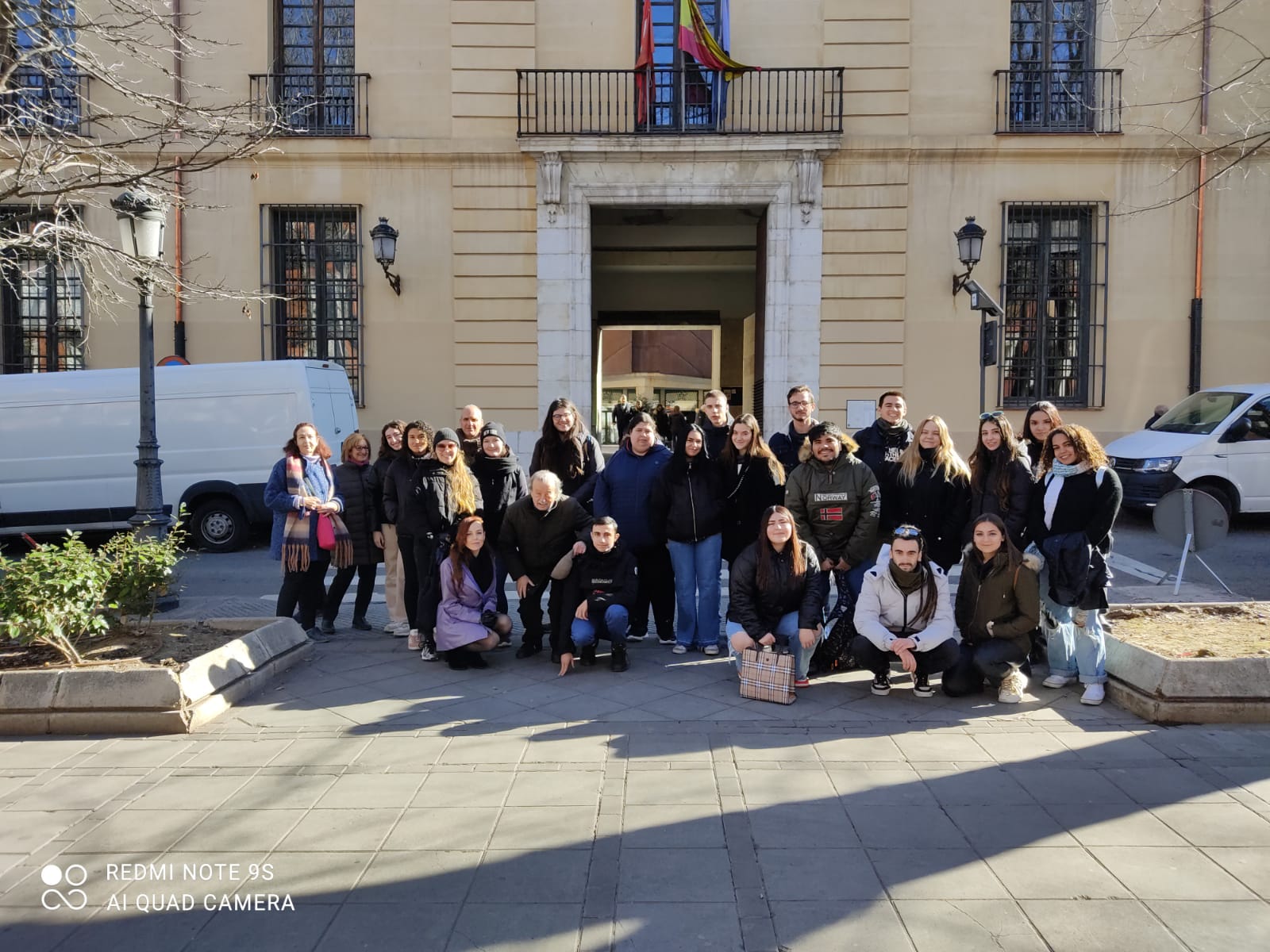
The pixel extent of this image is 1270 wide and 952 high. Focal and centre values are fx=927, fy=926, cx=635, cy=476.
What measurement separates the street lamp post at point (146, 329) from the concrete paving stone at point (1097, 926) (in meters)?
7.50

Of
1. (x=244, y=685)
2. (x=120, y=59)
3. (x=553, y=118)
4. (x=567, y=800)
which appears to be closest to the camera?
(x=567, y=800)

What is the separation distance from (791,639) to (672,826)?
2262mm

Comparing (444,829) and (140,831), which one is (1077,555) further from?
(140,831)

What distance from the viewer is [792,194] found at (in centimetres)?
1506

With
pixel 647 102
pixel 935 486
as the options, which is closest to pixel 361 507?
pixel 935 486

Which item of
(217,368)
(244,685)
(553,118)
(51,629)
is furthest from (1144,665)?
(553,118)

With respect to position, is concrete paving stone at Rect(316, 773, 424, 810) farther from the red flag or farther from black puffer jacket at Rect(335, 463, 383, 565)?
the red flag

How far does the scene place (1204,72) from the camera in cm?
1496

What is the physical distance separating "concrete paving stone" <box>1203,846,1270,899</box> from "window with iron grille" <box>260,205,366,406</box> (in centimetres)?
1419

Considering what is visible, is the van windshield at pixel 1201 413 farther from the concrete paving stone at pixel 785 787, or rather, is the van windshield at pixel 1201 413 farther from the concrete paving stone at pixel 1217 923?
the concrete paving stone at pixel 1217 923

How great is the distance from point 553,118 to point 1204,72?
10.6 metres

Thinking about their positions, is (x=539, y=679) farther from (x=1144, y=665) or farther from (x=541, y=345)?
(x=541, y=345)

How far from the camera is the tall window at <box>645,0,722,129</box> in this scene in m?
15.5

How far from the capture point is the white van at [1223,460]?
39.8ft
